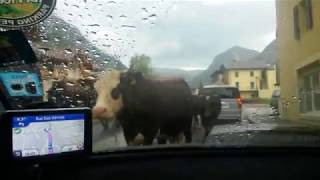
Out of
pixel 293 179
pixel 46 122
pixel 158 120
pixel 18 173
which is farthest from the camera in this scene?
pixel 158 120

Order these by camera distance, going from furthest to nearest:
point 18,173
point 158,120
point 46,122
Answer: point 158,120 → point 18,173 → point 46,122

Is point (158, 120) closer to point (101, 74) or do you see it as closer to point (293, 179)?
point (101, 74)

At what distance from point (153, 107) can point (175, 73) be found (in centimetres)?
28

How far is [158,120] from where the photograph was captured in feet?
13.2

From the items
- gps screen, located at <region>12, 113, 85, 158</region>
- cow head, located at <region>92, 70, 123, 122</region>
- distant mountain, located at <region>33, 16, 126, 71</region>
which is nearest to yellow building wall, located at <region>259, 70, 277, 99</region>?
cow head, located at <region>92, 70, 123, 122</region>

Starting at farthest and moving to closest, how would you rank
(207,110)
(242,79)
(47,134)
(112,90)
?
(207,110)
(242,79)
(112,90)
(47,134)

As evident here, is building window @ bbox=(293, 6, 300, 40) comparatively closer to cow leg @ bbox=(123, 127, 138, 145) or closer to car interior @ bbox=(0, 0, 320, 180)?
car interior @ bbox=(0, 0, 320, 180)

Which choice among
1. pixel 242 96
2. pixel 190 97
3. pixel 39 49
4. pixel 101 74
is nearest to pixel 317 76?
pixel 242 96

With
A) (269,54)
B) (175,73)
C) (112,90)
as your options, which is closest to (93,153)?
(112,90)

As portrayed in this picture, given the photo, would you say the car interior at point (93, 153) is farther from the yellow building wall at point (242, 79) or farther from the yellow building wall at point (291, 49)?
the yellow building wall at point (291, 49)

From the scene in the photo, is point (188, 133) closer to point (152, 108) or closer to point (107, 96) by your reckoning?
point (152, 108)

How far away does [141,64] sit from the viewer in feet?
12.6

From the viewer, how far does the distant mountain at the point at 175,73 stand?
3860mm

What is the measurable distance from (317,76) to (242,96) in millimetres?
528
